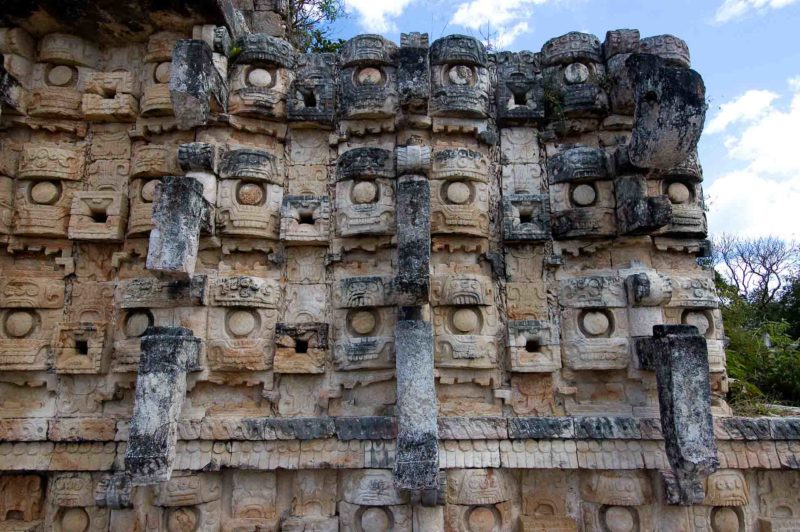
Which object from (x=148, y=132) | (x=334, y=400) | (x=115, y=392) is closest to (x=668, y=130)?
(x=334, y=400)

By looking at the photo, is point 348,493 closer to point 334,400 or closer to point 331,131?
point 334,400

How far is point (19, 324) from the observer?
5.40 metres

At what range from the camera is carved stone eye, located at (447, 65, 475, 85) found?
6.04m

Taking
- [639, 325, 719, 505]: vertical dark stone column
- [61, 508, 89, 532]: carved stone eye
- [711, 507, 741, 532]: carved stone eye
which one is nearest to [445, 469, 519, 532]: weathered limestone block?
[639, 325, 719, 505]: vertical dark stone column

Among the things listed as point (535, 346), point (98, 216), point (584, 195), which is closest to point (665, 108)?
point (584, 195)

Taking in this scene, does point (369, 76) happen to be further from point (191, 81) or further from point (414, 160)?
A: point (191, 81)

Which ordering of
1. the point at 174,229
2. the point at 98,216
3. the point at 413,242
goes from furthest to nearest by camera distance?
the point at 98,216 → the point at 413,242 → the point at 174,229

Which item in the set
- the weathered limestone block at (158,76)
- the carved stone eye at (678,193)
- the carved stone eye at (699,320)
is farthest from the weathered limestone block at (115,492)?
the carved stone eye at (678,193)

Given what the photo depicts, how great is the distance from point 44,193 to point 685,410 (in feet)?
22.8

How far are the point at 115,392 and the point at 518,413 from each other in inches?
165

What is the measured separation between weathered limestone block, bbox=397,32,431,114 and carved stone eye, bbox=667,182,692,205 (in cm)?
294

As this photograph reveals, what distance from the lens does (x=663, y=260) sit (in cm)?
575

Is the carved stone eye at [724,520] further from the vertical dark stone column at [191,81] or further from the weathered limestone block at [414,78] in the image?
the vertical dark stone column at [191,81]

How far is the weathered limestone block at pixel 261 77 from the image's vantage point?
19.2ft
